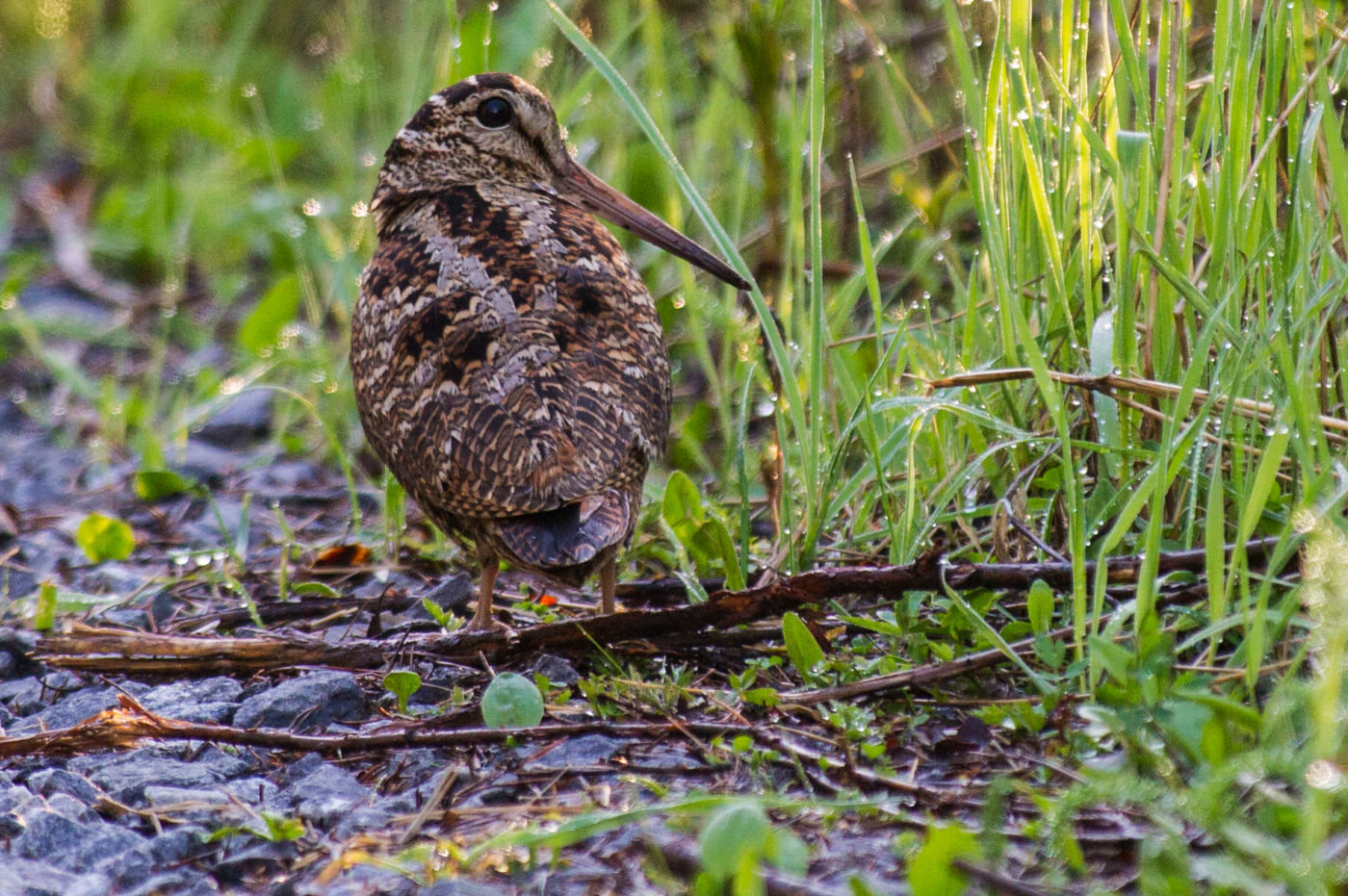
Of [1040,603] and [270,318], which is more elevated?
[270,318]

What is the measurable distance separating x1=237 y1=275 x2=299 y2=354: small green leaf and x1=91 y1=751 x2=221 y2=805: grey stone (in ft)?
10.3

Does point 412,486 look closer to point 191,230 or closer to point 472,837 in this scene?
point 472,837

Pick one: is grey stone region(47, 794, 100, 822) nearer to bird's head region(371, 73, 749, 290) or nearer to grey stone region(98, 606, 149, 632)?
grey stone region(98, 606, 149, 632)

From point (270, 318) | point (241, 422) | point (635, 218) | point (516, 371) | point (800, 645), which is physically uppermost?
point (635, 218)

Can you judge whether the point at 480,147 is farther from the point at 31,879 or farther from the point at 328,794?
the point at 31,879

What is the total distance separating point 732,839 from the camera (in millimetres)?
2041

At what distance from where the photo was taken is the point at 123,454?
18.5ft

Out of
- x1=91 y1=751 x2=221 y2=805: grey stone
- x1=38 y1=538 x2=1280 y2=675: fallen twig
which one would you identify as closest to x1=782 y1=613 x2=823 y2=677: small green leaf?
x1=38 y1=538 x2=1280 y2=675: fallen twig

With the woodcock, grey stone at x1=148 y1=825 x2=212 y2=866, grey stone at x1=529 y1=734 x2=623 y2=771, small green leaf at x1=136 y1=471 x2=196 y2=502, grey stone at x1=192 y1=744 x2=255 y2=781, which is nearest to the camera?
grey stone at x1=148 y1=825 x2=212 y2=866

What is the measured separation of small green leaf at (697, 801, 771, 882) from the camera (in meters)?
2.04

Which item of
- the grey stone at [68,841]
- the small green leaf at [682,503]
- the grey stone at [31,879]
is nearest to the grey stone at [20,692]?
the grey stone at [68,841]

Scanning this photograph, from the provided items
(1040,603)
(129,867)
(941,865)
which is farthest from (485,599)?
(941,865)

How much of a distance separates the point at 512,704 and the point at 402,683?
274mm

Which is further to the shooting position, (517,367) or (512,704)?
(517,367)
